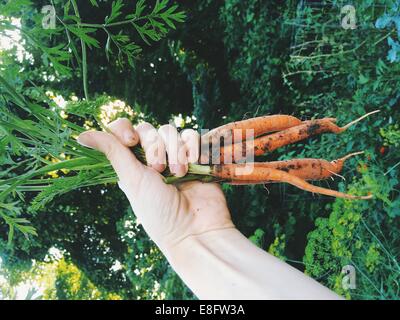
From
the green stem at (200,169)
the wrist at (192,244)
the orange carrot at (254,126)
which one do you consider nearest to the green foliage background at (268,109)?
the orange carrot at (254,126)

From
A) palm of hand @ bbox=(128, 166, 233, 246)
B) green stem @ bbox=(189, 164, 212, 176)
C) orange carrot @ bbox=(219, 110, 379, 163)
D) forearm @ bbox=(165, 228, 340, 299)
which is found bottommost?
forearm @ bbox=(165, 228, 340, 299)

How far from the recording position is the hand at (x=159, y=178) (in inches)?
39.0

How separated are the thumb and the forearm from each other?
0.17 metres

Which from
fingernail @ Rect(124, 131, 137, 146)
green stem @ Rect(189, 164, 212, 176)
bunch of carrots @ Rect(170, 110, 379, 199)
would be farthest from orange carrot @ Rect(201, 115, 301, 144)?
fingernail @ Rect(124, 131, 137, 146)

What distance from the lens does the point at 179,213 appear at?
3.29 ft

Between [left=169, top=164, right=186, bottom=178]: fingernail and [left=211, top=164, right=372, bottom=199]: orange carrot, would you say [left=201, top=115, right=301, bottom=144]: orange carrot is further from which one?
[left=169, top=164, right=186, bottom=178]: fingernail

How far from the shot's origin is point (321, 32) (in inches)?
102

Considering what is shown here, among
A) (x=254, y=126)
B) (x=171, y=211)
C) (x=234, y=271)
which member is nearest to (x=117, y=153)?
(x=171, y=211)

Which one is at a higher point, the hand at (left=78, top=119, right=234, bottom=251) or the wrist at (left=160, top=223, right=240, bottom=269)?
the hand at (left=78, top=119, right=234, bottom=251)

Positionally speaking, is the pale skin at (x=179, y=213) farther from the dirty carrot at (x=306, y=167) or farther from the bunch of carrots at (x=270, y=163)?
the dirty carrot at (x=306, y=167)

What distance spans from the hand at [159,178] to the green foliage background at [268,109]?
2.81 feet

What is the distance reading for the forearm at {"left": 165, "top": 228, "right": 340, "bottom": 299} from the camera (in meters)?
0.86
